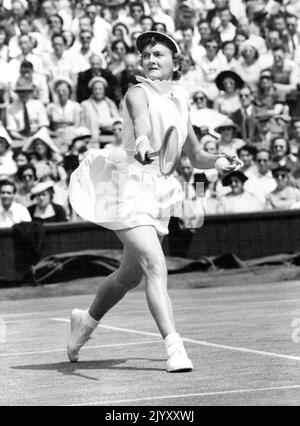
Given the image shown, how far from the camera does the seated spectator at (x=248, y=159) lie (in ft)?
55.3

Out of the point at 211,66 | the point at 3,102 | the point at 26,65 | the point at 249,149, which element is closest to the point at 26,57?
the point at 26,65

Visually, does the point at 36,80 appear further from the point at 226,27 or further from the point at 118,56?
the point at 226,27

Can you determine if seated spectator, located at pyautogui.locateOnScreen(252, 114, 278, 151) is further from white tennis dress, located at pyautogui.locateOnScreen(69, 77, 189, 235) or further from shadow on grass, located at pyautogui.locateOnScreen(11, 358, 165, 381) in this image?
white tennis dress, located at pyautogui.locateOnScreen(69, 77, 189, 235)

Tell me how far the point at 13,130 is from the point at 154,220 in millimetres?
10153

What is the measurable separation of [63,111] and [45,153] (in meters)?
1.18

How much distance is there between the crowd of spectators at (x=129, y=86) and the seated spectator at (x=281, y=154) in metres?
A: 0.02

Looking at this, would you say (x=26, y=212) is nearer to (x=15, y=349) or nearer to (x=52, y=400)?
(x=15, y=349)

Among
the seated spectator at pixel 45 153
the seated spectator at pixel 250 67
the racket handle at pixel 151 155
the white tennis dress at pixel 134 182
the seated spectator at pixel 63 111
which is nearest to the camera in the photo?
the racket handle at pixel 151 155

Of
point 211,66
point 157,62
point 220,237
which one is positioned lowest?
point 220,237

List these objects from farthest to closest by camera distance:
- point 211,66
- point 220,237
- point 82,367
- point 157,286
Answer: point 211,66 < point 220,237 < point 82,367 < point 157,286

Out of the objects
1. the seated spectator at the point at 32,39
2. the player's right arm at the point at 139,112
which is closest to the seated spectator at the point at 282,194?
the seated spectator at the point at 32,39

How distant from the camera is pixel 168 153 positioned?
6797 millimetres

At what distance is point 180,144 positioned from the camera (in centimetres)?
720

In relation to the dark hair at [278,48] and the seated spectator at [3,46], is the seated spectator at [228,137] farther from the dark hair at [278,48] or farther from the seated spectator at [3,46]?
the seated spectator at [3,46]
